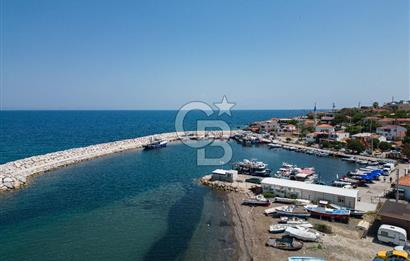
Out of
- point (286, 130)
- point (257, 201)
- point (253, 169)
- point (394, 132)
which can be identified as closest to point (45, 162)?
point (253, 169)

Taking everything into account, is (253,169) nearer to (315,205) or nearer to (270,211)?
(315,205)

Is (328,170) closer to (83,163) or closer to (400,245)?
(400,245)

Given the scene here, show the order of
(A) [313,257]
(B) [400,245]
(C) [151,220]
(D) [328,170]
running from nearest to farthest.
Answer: (A) [313,257] < (B) [400,245] < (C) [151,220] < (D) [328,170]

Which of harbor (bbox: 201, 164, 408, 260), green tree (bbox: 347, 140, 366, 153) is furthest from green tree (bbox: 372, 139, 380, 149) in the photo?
harbor (bbox: 201, 164, 408, 260)

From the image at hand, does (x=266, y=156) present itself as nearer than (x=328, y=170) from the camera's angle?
No

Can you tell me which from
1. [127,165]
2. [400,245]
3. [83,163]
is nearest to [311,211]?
[400,245]

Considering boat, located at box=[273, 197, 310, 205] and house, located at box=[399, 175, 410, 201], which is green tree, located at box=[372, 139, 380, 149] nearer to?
house, located at box=[399, 175, 410, 201]
